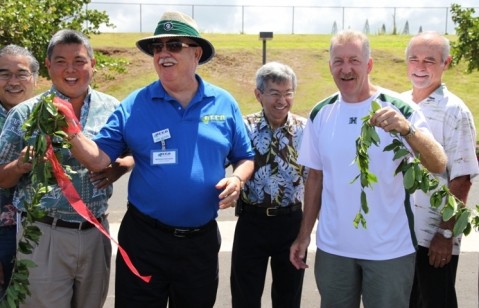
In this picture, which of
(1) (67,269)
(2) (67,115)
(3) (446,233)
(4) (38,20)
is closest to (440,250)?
(3) (446,233)

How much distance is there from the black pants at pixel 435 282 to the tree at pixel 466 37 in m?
12.1

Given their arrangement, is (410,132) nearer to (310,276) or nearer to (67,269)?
(67,269)

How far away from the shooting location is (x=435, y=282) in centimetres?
406

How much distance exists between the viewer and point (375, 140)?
3055 millimetres

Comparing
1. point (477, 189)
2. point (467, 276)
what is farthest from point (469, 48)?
point (467, 276)

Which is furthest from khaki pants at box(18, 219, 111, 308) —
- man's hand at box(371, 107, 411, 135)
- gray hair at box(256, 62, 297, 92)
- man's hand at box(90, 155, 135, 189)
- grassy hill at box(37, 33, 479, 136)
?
grassy hill at box(37, 33, 479, 136)

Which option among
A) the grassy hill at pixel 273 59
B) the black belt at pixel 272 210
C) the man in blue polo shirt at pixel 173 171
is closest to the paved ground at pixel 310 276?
the black belt at pixel 272 210

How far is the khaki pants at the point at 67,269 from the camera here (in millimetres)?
3611

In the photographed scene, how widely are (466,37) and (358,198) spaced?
512 inches

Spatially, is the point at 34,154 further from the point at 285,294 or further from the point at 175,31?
the point at 285,294

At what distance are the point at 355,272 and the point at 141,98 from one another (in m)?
1.61

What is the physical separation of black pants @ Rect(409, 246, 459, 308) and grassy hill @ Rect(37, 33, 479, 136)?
19.1m

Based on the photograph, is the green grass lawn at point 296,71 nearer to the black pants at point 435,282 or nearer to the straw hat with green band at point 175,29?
the black pants at point 435,282

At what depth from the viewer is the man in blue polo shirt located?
11.6 ft
